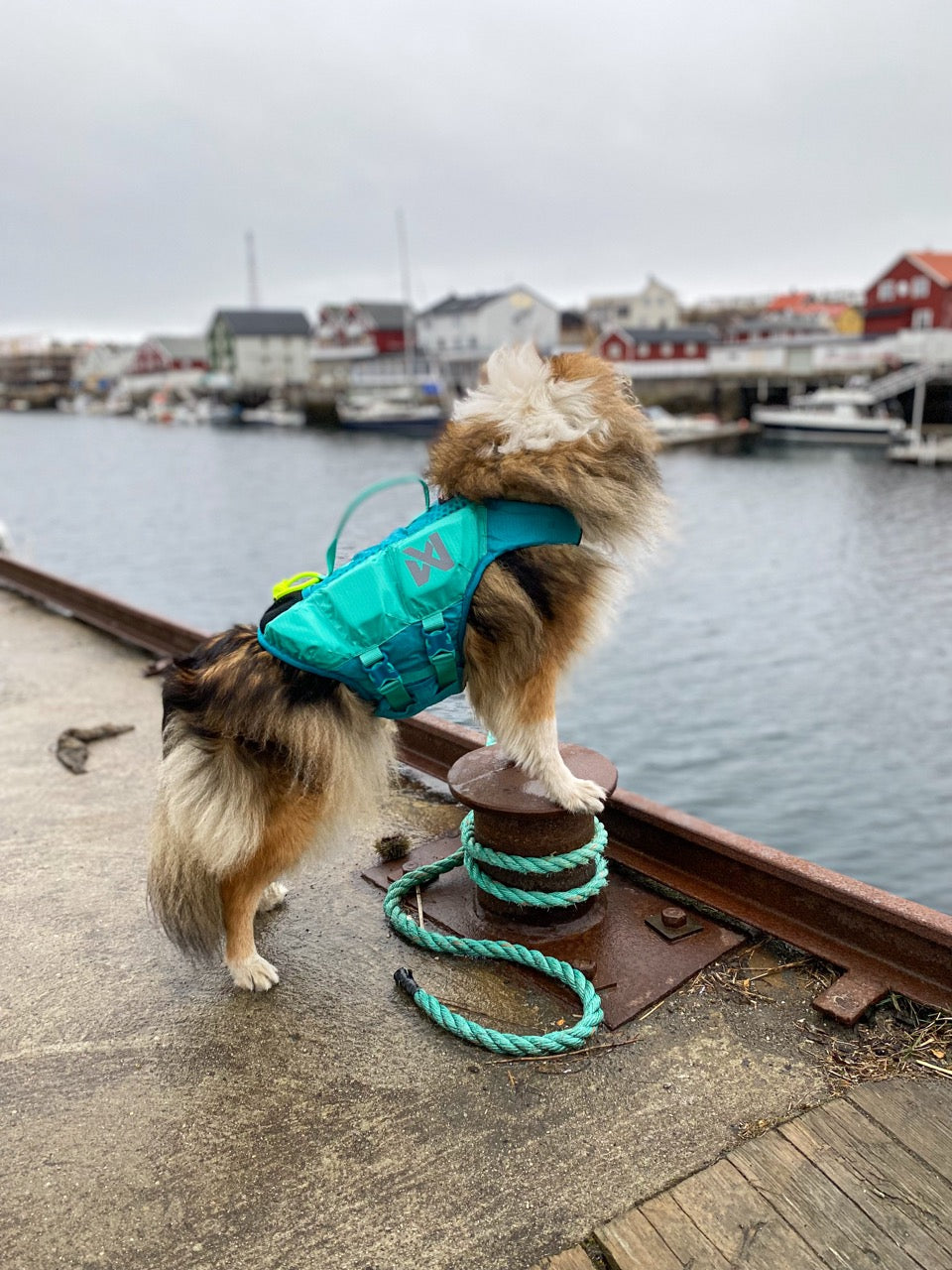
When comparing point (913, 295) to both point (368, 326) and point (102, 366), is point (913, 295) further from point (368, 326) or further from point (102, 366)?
point (102, 366)

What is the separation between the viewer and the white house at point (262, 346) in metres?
87.6

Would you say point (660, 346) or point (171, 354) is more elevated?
point (171, 354)

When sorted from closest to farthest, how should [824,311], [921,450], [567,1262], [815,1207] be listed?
[567,1262]
[815,1207]
[921,450]
[824,311]

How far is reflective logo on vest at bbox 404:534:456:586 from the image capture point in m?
2.59

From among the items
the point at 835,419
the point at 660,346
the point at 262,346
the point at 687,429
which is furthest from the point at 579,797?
the point at 262,346

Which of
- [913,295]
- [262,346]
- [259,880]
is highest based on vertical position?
[262,346]

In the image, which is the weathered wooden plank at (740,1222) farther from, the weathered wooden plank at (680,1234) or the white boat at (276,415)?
the white boat at (276,415)

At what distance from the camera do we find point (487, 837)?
2977 mm

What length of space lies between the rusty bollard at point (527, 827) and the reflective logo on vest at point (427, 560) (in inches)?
31.3

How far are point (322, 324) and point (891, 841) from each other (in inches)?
3267

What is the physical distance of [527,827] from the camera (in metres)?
2.88

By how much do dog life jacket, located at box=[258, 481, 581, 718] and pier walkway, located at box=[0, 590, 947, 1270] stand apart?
973mm

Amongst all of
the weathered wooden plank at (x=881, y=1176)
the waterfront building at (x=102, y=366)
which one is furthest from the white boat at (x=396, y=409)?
the waterfront building at (x=102, y=366)

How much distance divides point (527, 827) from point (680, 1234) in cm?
120
